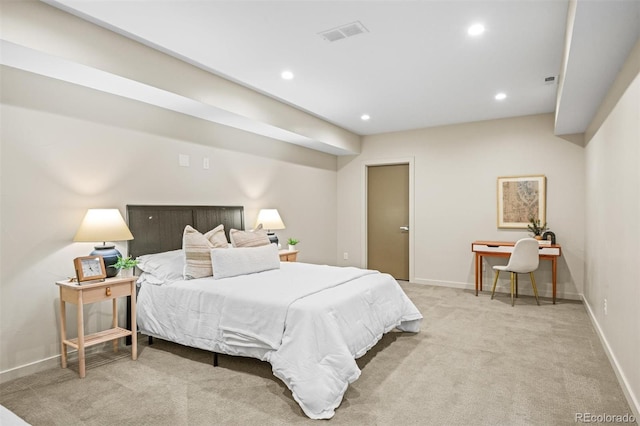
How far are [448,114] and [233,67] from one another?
10.3ft

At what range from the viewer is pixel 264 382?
2.65m

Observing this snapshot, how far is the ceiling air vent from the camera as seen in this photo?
288 cm

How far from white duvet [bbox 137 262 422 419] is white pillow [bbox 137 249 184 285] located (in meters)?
0.09

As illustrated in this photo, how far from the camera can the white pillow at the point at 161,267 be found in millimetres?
3359

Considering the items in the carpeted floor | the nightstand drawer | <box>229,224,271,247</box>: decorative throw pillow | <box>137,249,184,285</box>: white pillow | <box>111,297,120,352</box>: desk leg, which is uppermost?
<box>229,224,271,247</box>: decorative throw pillow

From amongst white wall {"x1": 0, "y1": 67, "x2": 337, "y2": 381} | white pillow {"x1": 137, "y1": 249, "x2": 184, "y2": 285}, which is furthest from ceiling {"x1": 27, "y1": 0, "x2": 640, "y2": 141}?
white pillow {"x1": 137, "y1": 249, "x2": 184, "y2": 285}

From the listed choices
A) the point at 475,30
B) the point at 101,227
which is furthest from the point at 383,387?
the point at 475,30

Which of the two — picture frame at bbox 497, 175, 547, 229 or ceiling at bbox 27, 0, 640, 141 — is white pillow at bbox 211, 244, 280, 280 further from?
picture frame at bbox 497, 175, 547, 229

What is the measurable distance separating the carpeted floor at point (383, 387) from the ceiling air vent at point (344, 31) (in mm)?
2568

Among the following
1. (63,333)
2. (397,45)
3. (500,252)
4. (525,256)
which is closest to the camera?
(63,333)

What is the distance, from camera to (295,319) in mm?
2498

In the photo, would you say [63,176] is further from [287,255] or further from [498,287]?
[498,287]

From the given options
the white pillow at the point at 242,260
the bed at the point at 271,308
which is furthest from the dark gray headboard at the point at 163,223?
the white pillow at the point at 242,260

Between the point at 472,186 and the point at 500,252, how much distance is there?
1135 millimetres
